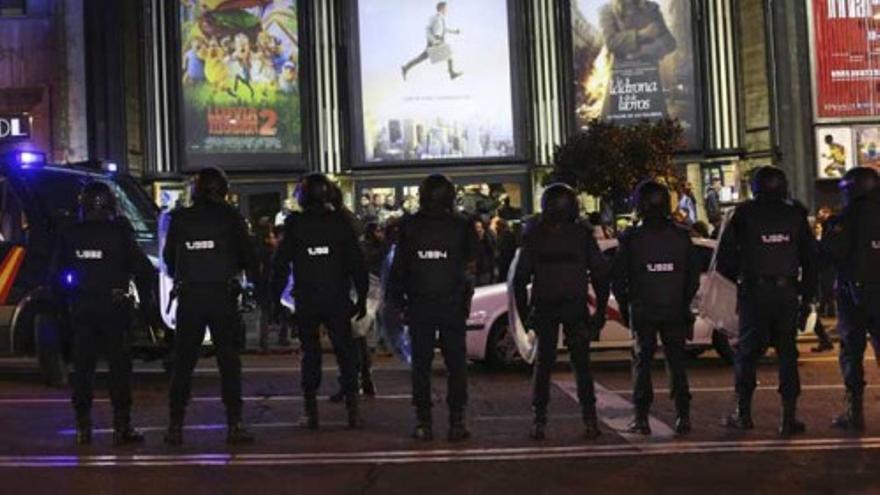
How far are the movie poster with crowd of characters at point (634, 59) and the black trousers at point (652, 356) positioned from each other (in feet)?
58.1

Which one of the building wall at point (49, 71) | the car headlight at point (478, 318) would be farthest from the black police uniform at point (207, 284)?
the building wall at point (49, 71)

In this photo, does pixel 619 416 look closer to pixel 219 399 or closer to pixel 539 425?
pixel 539 425

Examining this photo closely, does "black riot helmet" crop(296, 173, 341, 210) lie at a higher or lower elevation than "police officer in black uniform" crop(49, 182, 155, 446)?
higher

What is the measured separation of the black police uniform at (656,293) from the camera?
805 cm

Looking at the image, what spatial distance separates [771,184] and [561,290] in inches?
68.7

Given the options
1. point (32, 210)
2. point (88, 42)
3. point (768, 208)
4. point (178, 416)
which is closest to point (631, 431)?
point (768, 208)

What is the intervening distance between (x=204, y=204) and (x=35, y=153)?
4.82 m

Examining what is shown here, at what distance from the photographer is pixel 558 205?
26.1 ft

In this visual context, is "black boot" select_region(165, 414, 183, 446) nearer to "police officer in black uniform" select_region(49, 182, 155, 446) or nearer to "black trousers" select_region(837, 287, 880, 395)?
"police officer in black uniform" select_region(49, 182, 155, 446)

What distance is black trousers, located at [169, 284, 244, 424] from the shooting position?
7.89 m

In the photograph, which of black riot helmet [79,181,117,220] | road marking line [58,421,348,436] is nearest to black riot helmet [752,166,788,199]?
road marking line [58,421,348,436]

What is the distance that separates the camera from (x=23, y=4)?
22984mm

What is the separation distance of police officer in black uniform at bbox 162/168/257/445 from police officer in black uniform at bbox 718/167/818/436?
3.66m

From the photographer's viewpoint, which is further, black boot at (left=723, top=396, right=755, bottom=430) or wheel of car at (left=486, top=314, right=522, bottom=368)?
wheel of car at (left=486, top=314, right=522, bottom=368)
